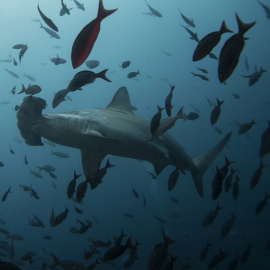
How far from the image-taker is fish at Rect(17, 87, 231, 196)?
3.99 m

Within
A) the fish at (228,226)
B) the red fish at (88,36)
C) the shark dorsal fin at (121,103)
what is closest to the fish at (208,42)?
the red fish at (88,36)

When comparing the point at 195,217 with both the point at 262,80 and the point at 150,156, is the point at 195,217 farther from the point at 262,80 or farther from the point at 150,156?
the point at 150,156

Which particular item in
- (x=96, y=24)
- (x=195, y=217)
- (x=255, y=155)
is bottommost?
(x=195, y=217)

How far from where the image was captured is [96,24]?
1827 millimetres

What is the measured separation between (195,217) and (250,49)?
106 ft

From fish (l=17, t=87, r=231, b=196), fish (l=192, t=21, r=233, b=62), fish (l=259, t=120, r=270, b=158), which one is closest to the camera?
fish (l=192, t=21, r=233, b=62)

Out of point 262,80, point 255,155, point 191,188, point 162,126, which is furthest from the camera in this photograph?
point 255,155

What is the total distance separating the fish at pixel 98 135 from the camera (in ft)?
13.1

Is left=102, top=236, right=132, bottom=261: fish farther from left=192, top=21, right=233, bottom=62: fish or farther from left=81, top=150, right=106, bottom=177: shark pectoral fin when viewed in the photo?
left=192, top=21, right=233, bottom=62: fish

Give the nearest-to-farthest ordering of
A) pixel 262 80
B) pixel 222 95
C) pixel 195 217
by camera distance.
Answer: pixel 195 217 < pixel 262 80 < pixel 222 95

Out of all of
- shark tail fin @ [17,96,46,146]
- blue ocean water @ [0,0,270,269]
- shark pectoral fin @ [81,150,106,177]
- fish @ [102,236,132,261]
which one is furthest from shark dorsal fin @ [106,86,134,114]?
blue ocean water @ [0,0,270,269]

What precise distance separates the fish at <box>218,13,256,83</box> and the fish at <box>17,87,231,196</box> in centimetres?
262

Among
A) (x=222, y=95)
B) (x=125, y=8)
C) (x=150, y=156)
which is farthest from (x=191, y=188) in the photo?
(x=150, y=156)

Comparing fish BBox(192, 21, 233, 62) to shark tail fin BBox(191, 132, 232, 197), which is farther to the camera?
A: shark tail fin BBox(191, 132, 232, 197)
